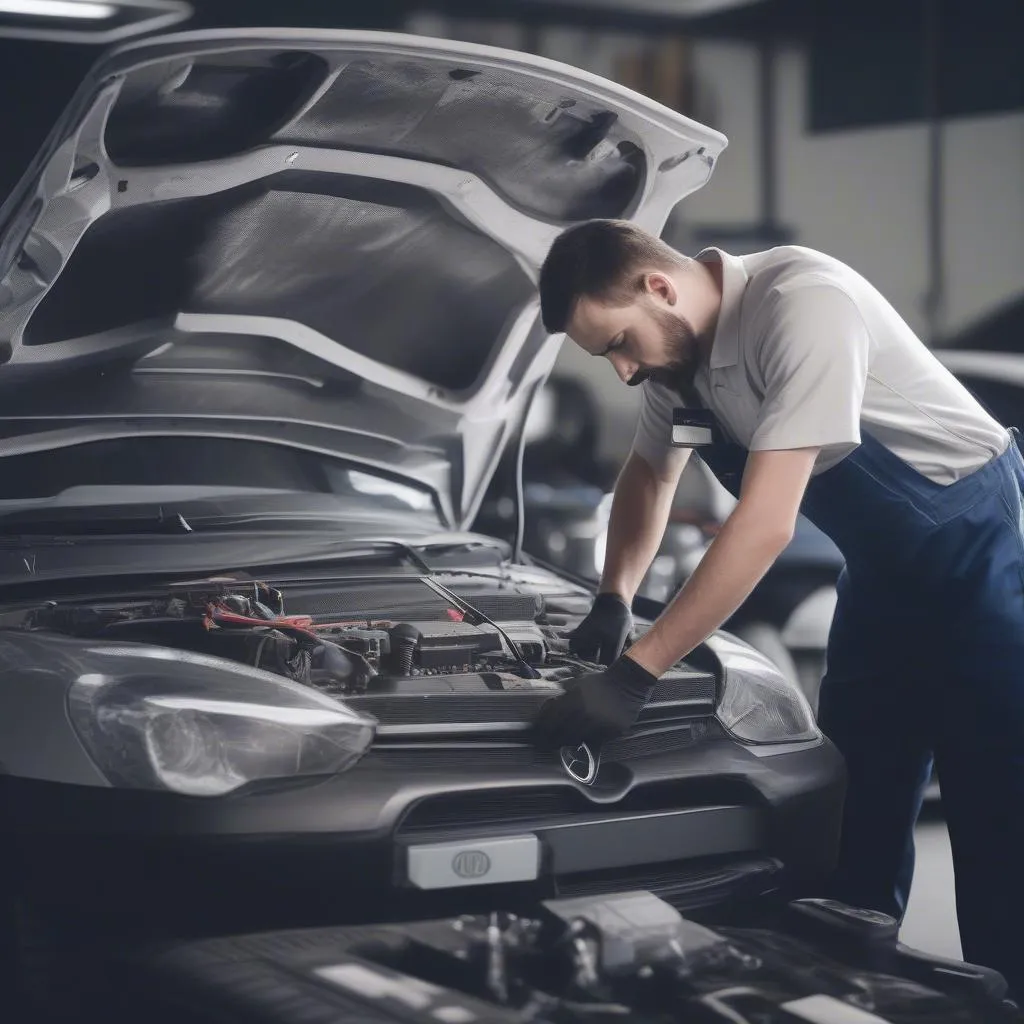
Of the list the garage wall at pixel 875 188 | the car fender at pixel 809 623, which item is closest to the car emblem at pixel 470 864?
the car fender at pixel 809 623

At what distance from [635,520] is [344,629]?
62 centimetres

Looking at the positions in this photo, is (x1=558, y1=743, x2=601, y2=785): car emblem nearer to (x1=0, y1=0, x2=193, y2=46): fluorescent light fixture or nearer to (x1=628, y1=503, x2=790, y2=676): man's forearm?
(x1=628, y1=503, x2=790, y2=676): man's forearm

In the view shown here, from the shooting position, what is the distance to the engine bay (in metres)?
2.32

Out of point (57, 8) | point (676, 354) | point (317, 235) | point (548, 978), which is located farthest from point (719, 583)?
point (57, 8)

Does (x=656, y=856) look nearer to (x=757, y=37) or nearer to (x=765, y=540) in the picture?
(x=765, y=540)

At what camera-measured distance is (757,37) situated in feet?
29.3

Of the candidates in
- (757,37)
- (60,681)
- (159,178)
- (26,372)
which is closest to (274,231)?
(159,178)

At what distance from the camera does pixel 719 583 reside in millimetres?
2254

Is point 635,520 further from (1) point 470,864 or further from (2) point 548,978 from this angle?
(2) point 548,978

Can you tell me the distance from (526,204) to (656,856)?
4.13ft

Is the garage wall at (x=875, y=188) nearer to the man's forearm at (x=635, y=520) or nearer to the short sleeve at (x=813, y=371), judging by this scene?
the man's forearm at (x=635, y=520)

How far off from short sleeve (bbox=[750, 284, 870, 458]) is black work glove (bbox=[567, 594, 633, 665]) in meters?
0.58

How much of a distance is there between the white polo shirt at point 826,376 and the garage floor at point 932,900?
106cm

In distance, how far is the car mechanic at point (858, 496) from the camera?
226 cm
